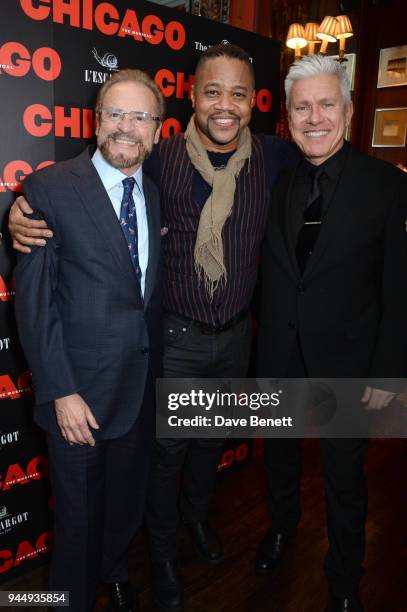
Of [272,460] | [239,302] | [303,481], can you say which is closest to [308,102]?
[239,302]

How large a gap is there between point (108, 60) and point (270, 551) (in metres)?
2.08

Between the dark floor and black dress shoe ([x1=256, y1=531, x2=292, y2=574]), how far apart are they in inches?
1.5

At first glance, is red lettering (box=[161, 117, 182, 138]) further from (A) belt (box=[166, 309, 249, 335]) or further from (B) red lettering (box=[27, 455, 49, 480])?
(B) red lettering (box=[27, 455, 49, 480])

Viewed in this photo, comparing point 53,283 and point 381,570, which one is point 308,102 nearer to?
point 53,283

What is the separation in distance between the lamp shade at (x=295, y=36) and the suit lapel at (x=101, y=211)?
4.96m

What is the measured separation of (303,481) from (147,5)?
2368 millimetres

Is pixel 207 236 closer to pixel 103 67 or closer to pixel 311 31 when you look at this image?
pixel 103 67

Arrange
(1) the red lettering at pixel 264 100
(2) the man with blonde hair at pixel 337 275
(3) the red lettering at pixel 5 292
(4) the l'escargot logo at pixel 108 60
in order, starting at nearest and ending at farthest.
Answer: (2) the man with blonde hair at pixel 337 275, (3) the red lettering at pixel 5 292, (4) the l'escargot logo at pixel 108 60, (1) the red lettering at pixel 264 100

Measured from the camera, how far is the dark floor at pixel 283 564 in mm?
1965

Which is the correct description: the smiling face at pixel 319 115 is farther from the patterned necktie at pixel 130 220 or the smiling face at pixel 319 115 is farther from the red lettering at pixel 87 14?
the red lettering at pixel 87 14

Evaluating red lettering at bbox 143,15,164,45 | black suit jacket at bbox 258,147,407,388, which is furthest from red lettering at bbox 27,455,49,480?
red lettering at bbox 143,15,164,45

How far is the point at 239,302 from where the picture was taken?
1970 millimetres

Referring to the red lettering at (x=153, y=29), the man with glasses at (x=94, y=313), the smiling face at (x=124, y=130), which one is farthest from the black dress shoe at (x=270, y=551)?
the red lettering at (x=153, y=29)

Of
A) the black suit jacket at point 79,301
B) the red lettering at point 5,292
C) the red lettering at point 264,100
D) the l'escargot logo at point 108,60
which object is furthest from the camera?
the red lettering at point 264,100
